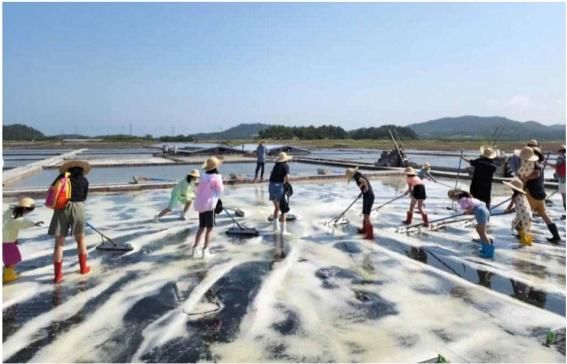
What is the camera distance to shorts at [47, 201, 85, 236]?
5078mm

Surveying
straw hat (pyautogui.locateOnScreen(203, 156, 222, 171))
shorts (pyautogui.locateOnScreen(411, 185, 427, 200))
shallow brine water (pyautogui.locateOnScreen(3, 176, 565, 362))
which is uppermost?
straw hat (pyautogui.locateOnScreen(203, 156, 222, 171))

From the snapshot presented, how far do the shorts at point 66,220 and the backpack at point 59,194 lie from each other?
75 mm

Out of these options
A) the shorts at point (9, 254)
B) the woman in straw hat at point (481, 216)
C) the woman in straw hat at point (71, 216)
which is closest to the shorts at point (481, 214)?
the woman in straw hat at point (481, 216)

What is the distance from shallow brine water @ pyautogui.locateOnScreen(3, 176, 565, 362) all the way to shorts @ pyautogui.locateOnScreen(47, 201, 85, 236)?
678 mm

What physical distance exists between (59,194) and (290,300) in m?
2.98

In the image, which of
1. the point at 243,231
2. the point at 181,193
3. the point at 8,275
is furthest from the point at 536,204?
the point at 8,275

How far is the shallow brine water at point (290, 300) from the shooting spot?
3684mm

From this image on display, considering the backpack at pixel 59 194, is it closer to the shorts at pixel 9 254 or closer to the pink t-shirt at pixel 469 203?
the shorts at pixel 9 254

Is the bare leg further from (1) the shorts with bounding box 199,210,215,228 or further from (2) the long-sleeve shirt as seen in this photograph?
(1) the shorts with bounding box 199,210,215,228

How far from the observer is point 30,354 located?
11.7ft

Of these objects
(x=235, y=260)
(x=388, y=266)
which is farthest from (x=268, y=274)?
(x=388, y=266)

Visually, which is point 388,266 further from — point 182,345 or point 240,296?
point 182,345

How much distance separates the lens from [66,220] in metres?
5.10

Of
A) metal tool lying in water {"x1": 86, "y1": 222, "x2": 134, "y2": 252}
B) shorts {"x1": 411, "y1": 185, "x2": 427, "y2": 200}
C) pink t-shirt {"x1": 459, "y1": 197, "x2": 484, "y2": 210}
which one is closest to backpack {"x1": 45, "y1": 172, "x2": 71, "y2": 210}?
metal tool lying in water {"x1": 86, "y1": 222, "x2": 134, "y2": 252}
